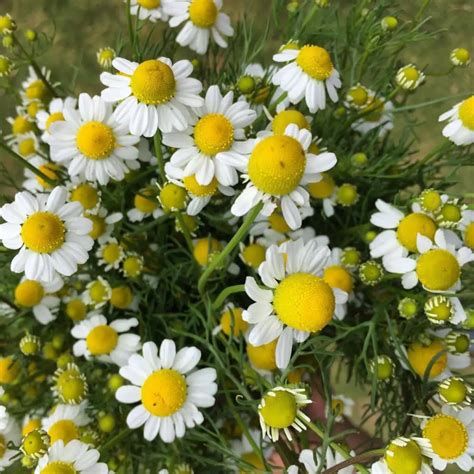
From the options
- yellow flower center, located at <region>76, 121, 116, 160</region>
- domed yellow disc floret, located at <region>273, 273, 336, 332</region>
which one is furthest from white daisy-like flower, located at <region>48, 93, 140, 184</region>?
domed yellow disc floret, located at <region>273, 273, 336, 332</region>

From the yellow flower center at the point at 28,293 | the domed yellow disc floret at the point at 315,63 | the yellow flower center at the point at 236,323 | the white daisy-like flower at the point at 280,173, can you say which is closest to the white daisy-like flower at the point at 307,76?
the domed yellow disc floret at the point at 315,63

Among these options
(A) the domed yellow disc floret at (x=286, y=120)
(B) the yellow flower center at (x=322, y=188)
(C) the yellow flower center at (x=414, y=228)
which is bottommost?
(C) the yellow flower center at (x=414, y=228)

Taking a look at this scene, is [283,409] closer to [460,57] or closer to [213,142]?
[213,142]

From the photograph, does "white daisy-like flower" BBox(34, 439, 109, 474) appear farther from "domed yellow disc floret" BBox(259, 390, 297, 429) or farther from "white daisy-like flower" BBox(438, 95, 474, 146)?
"white daisy-like flower" BBox(438, 95, 474, 146)

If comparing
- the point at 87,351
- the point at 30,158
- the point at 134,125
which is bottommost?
the point at 87,351

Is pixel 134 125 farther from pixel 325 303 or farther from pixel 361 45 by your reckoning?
pixel 361 45

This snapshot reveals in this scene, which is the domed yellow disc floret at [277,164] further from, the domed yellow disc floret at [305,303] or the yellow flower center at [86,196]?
the yellow flower center at [86,196]

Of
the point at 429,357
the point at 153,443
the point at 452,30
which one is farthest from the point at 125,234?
the point at 452,30
